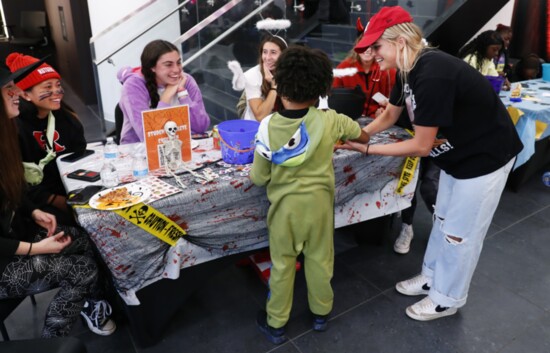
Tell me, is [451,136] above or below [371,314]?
above

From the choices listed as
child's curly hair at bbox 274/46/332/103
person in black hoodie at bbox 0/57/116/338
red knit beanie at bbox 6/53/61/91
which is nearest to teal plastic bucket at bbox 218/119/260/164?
child's curly hair at bbox 274/46/332/103

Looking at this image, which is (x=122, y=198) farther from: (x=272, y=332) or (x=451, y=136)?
(x=451, y=136)

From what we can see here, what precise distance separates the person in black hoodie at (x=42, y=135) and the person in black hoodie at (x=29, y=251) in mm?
147

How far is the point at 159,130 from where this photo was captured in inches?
68.5

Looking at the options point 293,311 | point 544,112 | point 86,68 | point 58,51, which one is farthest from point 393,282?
point 58,51

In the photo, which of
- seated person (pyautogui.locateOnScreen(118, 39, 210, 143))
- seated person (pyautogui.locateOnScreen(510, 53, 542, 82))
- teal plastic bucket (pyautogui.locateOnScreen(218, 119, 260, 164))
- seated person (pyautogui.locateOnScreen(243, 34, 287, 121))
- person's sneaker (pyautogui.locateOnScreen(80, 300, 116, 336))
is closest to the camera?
teal plastic bucket (pyautogui.locateOnScreen(218, 119, 260, 164))

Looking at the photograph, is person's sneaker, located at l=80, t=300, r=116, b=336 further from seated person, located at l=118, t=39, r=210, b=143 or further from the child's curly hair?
the child's curly hair

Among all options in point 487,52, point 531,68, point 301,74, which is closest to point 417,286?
point 301,74

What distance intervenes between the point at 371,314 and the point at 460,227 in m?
0.64

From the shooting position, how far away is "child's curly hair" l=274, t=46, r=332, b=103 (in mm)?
1452

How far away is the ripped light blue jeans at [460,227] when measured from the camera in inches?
66.7

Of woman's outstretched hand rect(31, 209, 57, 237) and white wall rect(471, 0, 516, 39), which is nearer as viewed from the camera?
woman's outstretched hand rect(31, 209, 57, 237)

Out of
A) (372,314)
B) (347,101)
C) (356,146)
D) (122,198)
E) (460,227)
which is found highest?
(347,101)

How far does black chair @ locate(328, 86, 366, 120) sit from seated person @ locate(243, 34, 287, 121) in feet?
1.23
